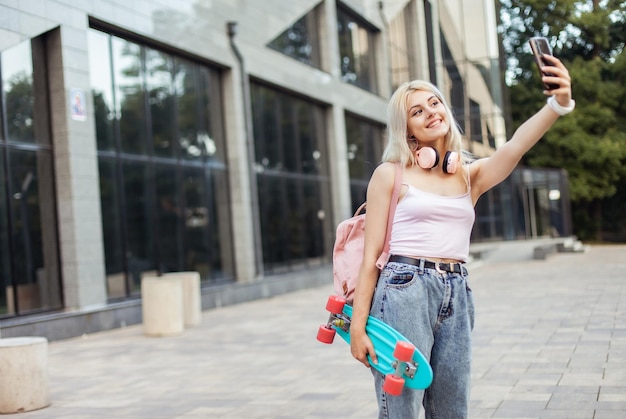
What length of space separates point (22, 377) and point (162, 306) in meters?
4.82

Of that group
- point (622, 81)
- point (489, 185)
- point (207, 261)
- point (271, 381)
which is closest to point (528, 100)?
point (622, 81)

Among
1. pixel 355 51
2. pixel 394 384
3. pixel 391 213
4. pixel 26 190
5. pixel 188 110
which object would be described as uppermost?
pixel 355 51

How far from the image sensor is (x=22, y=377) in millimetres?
6992

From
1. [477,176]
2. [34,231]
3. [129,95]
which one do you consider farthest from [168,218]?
[477,176]

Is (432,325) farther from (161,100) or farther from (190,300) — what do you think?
(161,100)

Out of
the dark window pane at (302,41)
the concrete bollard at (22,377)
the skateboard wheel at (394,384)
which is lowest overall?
the concrete bollard at (22,377)

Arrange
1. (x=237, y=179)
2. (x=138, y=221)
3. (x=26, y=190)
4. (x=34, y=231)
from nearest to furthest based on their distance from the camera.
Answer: (x=26, y=190), (x=34, y=231), (x=138, y=221), (x=237, y=179)

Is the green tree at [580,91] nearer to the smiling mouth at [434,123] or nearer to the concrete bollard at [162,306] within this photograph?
the concrete bollard at [162,306]

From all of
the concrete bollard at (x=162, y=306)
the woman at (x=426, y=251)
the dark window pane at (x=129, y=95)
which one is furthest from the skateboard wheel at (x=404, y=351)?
the dark window pane at (x=129, y=95)

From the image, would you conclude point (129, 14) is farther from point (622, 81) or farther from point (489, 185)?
point (622, 81)

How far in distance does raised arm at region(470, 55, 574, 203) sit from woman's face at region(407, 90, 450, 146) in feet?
0.84

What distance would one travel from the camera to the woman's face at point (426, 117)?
3451 millimetres

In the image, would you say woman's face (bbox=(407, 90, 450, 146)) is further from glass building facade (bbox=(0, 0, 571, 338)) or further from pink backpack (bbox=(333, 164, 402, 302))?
glass building facade (bbox=(0, 0, 571, 338))

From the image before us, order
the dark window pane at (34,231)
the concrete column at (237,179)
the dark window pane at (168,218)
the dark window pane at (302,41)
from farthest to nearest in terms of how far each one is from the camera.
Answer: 1. the dark window pane at (302,41)
2. the concrete column at (237,179)
3. the dark window pane at (168,218)
4. the dark window pane at (34,231)
